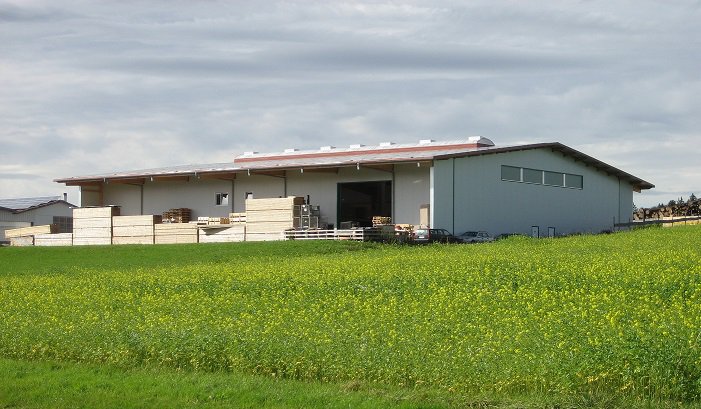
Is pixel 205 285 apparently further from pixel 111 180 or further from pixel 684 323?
pixel 111 180

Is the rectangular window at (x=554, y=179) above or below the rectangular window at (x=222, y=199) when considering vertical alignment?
above

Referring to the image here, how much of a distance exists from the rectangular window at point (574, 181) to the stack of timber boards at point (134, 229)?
2333cm

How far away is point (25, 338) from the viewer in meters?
16.8

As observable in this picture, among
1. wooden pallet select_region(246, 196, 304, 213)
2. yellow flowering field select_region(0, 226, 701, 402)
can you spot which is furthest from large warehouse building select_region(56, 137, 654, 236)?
yellow flowering field select_region(0, 226, 701, 402)

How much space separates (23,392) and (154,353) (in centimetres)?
232

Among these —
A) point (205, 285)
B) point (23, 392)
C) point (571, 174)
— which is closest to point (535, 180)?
point (571, 174)

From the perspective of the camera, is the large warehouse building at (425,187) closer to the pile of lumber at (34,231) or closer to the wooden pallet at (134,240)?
the pile of lumber at (34,231)

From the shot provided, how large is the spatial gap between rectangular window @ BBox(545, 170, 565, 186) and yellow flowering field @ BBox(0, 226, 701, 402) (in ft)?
84.4

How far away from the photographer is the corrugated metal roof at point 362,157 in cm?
4731

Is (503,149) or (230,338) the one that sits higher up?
(503,149)

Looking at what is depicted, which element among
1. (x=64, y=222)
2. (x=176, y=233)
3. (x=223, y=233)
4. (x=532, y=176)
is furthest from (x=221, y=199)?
(x=64, y=222)

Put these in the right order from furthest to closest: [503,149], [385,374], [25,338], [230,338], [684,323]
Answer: [503,149], [25,338], [230,338], [684,323], [385,374]

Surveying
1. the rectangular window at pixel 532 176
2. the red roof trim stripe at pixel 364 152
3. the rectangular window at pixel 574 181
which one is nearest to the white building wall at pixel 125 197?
the red roof trim stripe at pixel 364 152

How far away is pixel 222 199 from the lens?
179ft
